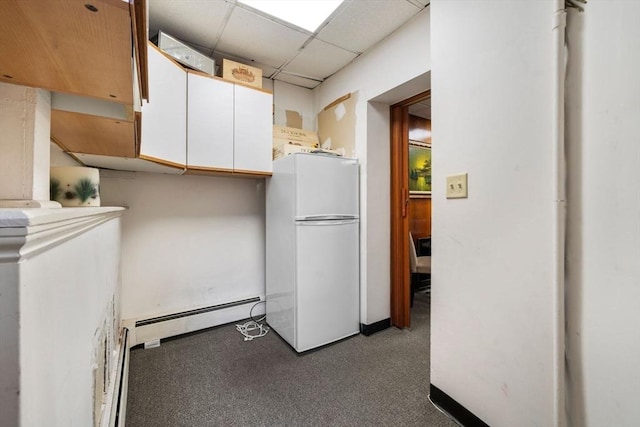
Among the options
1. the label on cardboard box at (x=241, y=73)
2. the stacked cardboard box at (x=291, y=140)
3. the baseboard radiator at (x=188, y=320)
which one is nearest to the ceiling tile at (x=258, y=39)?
the label on cardboard box at (x=241, y=73)

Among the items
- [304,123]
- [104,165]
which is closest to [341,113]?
[304,123]

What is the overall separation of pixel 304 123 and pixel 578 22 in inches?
88.8

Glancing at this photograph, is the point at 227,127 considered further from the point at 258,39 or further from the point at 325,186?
the point at 325,186

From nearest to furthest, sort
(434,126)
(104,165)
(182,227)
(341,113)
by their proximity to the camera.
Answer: (434,126) < (104,165) < (182,227) < (341,113)

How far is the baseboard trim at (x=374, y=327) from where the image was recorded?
2260mm

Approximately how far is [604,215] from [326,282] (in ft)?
5.32

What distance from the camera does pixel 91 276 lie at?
0.69 m

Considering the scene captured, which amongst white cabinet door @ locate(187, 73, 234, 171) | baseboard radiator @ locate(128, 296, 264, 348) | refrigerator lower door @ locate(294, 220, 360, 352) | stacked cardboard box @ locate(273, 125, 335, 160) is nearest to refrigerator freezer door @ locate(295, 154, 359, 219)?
refrigerator lower door @ locate(294, 220, 360, 352)

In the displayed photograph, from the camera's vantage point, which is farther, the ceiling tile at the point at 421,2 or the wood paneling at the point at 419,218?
the wood paneling at the point at 419,218

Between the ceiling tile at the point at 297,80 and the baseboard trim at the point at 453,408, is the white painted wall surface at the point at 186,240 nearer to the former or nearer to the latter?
the ceiling tile at the point at 297,80

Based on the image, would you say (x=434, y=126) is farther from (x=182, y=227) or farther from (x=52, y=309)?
(x=182, y=227)

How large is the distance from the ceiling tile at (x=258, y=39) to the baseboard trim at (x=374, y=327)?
2397 mm

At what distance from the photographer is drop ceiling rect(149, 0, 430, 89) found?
68.2 inches

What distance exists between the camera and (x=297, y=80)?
2736 millimetres
